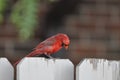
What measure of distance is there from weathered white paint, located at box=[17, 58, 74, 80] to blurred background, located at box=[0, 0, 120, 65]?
183cm

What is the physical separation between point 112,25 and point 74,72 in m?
1.98

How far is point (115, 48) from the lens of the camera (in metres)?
4.13

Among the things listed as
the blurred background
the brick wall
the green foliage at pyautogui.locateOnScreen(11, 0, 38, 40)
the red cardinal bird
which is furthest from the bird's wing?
the brick wall

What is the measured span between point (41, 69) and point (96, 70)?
0.17 m

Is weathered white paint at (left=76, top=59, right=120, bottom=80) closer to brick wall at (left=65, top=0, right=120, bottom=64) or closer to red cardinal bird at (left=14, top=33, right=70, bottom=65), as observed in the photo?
red cardinal bird at (left=14, top=33, right=70, bottom=65)

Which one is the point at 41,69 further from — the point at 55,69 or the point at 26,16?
the point at 26,16

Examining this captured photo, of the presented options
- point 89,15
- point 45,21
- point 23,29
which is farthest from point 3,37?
point 23,29

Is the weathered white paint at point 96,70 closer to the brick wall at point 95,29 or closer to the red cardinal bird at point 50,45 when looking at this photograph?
the red cardinal bird at point 50,45

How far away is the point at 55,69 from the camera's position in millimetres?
2043

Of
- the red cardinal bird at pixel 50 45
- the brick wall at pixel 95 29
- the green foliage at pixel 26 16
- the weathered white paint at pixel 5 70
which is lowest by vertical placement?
the weathered white paint at pixel 5 70

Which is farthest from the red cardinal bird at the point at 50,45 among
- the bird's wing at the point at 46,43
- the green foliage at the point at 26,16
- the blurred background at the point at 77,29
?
the blurred background at the point at 77,29

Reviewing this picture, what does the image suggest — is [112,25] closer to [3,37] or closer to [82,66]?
[3,37]

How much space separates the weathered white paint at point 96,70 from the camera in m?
2.04

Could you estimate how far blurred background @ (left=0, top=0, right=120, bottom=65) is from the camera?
13.0 feet
